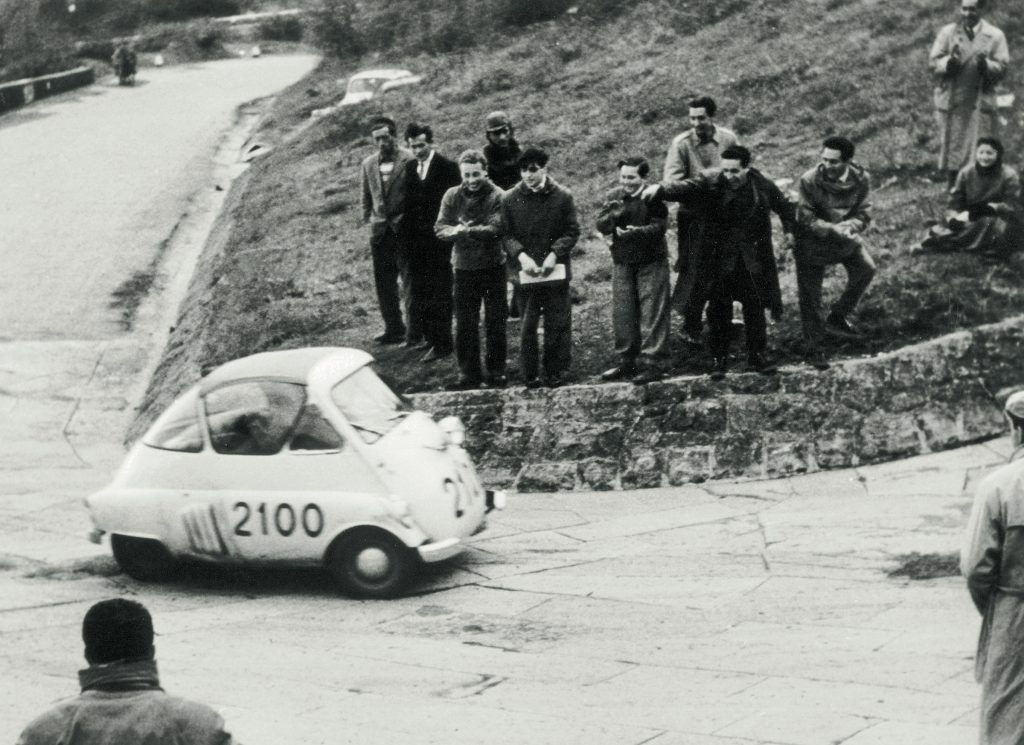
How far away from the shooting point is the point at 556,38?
31.7 metres

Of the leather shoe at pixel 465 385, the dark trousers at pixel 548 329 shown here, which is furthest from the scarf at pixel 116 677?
the leather shoe at pixel 465 385

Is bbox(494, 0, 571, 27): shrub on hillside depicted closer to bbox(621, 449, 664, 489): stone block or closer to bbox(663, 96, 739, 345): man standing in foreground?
bbox(663, 96, 739, 345): man standing in foreground

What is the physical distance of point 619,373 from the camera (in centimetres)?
1534

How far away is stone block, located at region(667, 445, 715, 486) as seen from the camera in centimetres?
1493

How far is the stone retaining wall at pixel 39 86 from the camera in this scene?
41.8 m

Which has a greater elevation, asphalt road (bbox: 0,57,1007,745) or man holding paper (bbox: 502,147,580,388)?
man holding paper (bbox: 502,147,580,388)

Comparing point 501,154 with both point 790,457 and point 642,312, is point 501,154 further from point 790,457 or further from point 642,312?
point 790,457

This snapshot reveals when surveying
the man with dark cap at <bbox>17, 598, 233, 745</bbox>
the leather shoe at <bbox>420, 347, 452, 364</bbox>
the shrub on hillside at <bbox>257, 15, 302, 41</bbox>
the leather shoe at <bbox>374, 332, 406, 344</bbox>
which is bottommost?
the leather shoe at <bbox>420, 347, 452, 364</bbox>

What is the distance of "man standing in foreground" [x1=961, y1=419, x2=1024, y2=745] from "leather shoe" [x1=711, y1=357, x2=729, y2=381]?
806 cm

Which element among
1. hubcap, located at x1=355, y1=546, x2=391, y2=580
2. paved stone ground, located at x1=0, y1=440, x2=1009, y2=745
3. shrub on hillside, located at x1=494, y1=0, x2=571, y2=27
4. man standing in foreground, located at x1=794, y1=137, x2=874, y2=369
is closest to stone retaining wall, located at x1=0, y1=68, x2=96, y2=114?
shrub on hillside, located at x1=494, y1=0, x2=571, y2=27

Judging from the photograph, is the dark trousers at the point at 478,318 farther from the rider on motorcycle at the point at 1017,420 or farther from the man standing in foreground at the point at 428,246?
the rider on motorcycle at the point at 1017,420

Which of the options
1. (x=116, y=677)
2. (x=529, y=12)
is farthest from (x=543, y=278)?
(x=529, y=12)

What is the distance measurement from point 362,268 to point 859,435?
24.9ft

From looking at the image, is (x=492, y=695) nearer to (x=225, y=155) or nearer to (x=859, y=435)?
(x=859, y=435)
